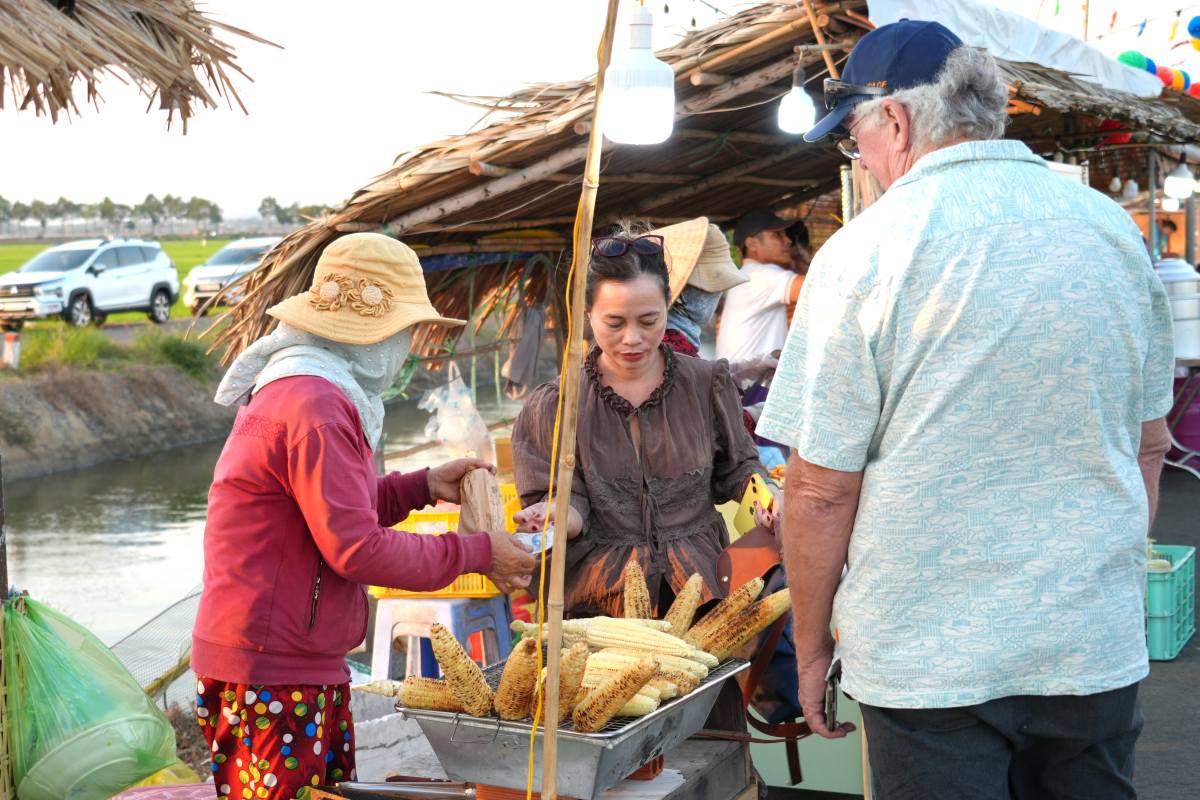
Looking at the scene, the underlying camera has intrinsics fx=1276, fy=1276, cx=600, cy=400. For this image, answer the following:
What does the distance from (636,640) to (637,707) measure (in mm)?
300

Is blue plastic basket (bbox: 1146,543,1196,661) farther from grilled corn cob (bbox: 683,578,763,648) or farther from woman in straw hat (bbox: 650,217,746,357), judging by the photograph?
grilled corn cob (bbox: 683,578,763,648)

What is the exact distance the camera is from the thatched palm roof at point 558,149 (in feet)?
18.3

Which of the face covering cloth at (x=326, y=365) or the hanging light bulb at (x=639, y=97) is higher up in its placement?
the hanging light bulb at (x=639, y=97)

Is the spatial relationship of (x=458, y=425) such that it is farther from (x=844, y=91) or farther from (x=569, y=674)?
(x=844, y=91)

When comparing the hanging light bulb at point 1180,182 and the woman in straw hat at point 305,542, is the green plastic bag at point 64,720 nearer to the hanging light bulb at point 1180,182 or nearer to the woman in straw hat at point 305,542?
the woman in straw hat at point 305,542

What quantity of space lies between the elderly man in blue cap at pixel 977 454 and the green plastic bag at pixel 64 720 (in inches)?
78.5

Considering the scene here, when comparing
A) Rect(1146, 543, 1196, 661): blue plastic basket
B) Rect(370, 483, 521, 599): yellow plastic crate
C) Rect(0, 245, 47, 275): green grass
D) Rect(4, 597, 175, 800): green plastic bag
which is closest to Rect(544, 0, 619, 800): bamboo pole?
Rect(4, 597, 175, 800): green plastic bag

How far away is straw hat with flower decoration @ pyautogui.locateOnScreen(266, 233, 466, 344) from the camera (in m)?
2.71

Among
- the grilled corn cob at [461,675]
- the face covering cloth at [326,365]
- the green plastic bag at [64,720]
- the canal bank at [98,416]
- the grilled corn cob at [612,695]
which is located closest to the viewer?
the grilled corn cob at [612,695]

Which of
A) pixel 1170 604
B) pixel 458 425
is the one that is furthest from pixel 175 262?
pixel 1170 604

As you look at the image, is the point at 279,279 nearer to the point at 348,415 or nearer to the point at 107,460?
the point at 348,415

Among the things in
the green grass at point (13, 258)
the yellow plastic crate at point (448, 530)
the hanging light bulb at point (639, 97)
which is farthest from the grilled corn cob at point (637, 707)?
the green grass at point (13, 258)

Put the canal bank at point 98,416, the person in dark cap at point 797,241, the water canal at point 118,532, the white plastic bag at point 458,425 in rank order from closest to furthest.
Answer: the white plastic bag at point 458,425 < the person in dark cap at point 797,241 < the water canal at point 118,532 < the canal bank at point 98,416

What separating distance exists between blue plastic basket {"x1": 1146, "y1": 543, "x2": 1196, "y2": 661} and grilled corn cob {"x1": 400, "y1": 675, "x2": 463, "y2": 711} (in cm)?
363
